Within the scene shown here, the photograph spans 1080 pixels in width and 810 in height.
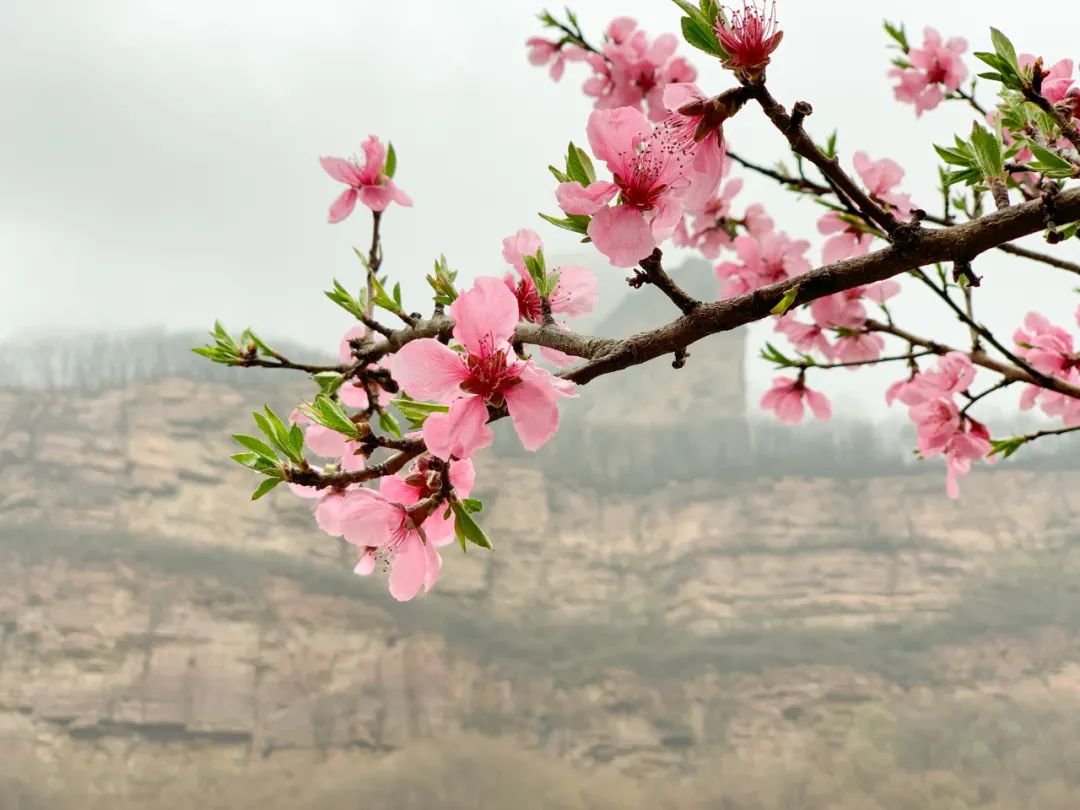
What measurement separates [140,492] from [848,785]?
33.7ft

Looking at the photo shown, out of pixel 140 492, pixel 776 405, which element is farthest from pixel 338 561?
pixel 776 405

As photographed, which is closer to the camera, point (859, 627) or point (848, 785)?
point (848, 785)

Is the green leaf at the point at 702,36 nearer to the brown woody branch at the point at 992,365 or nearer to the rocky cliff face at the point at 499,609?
the brown woody branch at the point at 992,365

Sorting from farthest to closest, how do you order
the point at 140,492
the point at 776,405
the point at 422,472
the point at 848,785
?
the point at 140,492 < the point at 848,785 < the point at 776,405 < the point at 422,472

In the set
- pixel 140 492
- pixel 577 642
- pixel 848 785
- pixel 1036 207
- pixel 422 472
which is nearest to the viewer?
pixel 1036 207

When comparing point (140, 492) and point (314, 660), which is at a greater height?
point (140, 492)

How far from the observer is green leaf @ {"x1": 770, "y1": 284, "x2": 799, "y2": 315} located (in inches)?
13.5

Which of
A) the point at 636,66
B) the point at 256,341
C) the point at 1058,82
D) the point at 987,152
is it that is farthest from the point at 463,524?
the point at 636,66

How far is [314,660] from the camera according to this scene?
994cm

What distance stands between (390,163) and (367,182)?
35mm

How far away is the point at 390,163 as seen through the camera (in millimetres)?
893

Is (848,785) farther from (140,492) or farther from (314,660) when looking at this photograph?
(140,492)

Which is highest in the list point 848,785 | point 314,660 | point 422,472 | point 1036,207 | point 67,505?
point 67,505

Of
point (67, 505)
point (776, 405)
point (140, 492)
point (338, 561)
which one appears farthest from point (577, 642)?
point (776, 405)
